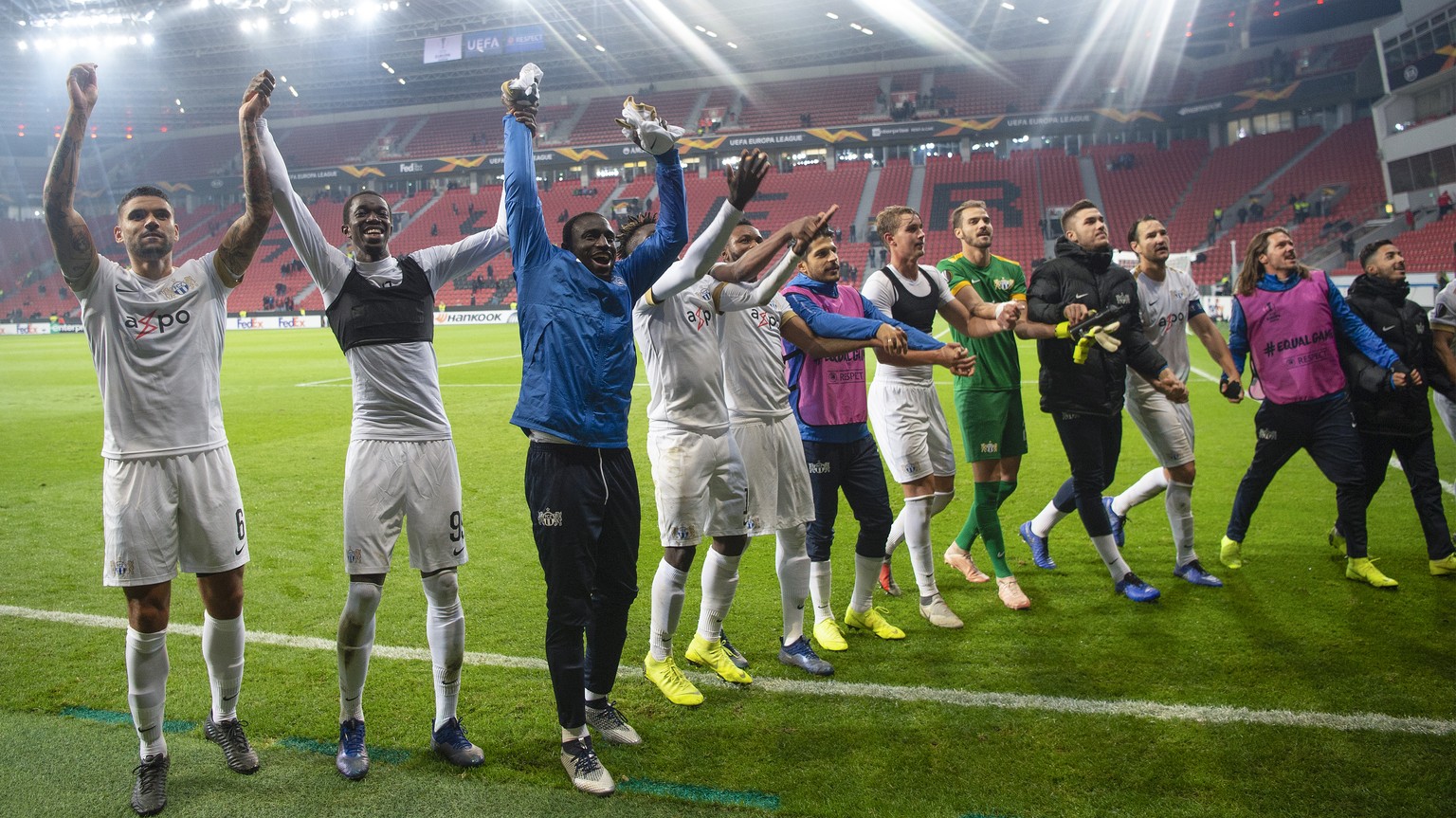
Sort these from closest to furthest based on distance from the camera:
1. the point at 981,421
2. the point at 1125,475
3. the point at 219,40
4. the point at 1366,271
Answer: the point at 981,421 < the point at 1366,271 < the point at 1125,475 < the point at 219,40

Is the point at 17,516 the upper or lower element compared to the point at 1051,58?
lower

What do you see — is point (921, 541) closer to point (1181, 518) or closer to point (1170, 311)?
point (1181, 518)

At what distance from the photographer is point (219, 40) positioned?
2084 inches

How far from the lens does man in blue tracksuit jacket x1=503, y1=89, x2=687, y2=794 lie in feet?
11.9

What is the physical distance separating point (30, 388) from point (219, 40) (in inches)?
1668

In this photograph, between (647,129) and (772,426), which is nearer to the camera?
(647,129)

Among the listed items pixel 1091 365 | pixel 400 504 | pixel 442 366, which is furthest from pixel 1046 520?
pixel 442 366

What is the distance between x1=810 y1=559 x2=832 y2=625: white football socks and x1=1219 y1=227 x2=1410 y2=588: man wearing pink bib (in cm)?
297

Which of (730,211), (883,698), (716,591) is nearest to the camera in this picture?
(730,211)

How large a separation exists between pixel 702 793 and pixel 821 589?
1.92m

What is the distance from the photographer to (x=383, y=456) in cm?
382

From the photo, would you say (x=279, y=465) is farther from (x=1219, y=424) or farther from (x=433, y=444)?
(x=1219, y=424)

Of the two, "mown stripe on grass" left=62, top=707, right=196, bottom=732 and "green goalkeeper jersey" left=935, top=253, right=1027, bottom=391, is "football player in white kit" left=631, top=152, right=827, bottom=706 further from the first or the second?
"mown stripe on grass" left=62, top=707, right=196, bottom=732

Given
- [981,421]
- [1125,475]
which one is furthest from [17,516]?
[1125,475]
